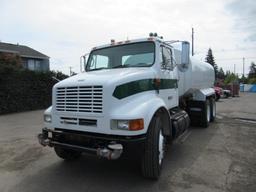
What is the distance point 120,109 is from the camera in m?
3.72

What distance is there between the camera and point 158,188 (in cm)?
376

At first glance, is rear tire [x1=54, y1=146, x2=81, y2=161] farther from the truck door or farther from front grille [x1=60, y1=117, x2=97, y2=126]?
the truck door

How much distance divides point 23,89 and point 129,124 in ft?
38.8

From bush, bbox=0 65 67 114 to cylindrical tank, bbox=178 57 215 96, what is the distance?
9835 millimetres

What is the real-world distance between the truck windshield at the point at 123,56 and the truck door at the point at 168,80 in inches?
14.1

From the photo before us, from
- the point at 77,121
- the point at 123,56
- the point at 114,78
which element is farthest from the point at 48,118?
the point at 123,56

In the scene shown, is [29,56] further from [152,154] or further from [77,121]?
[152,154]

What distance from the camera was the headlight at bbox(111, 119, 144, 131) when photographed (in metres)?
3.54

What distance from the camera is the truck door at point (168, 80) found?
16.5ft

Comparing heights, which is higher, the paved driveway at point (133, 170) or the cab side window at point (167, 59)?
the cab side window at point (167, 59)

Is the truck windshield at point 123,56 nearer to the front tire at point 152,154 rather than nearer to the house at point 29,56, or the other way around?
the front tire at point 152,154

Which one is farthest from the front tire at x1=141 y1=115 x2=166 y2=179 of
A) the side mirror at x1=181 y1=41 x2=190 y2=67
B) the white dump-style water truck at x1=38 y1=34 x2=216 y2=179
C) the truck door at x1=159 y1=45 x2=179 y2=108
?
the side mirror at x1=181 y1=41 x2=190 y2=67

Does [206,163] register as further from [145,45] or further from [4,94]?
[4,94]

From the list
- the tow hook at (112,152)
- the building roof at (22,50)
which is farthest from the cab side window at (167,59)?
the building roof at (22,50)
